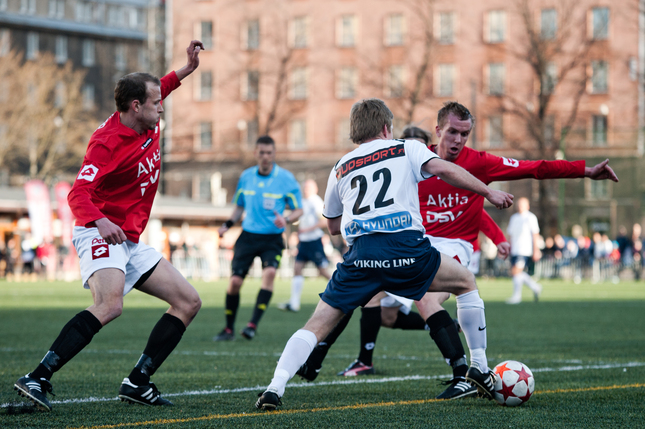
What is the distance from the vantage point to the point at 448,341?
637 cm

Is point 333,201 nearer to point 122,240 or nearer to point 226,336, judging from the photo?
point 122,240

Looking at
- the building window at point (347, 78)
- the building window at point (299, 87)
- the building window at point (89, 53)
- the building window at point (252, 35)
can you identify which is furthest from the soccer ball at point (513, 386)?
the building window at point (89, 53)

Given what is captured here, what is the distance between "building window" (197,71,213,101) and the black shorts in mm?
50897

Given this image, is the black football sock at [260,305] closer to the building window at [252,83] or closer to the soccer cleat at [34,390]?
the soccer cleat at [34,390]

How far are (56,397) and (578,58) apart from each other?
140ft

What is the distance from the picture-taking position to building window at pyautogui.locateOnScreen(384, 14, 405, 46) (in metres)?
56.9

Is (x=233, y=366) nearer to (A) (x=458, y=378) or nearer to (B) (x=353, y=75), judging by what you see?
(A) (x=458, y=378)

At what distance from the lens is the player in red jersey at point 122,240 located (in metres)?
5.30

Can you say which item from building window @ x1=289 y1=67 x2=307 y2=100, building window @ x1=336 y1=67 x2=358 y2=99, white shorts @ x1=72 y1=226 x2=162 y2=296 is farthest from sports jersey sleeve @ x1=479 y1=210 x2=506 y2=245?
building window @ x1=336 y1=67 x2=358 y2=99

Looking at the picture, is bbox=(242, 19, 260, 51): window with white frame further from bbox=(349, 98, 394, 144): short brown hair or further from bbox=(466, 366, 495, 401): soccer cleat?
bbox=(466, 366, 495, 401): soccer cleat

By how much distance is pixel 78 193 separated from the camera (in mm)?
5328

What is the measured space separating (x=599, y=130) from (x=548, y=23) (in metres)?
9.86

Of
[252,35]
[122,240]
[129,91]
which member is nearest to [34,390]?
[122,240]

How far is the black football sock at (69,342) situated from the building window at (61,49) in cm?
6959
